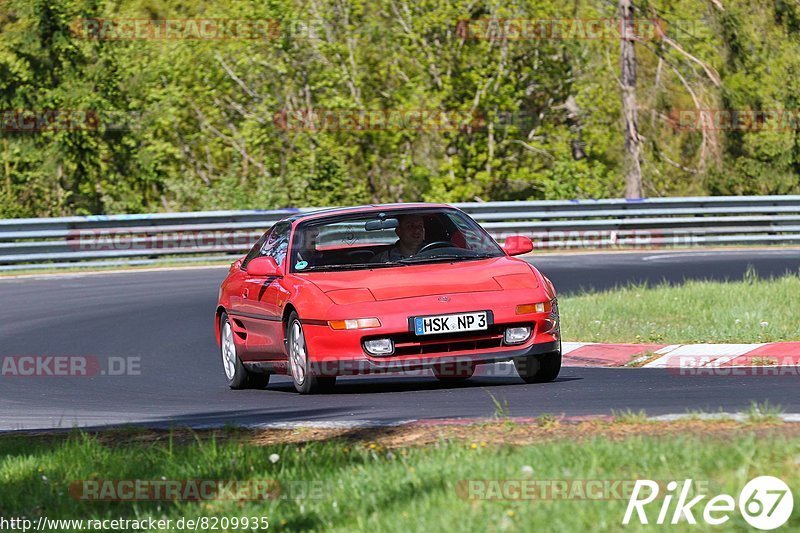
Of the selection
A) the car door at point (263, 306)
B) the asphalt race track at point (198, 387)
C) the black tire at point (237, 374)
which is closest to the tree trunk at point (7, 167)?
the asphalt race track at point (198, 387)

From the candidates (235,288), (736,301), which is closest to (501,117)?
(736,301)

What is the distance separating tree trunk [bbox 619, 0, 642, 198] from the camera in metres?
34.7

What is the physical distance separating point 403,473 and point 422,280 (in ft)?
14.4

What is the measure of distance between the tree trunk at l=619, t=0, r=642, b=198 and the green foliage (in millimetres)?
634

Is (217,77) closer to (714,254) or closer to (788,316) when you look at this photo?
(714,254)

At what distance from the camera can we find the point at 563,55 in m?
40.0

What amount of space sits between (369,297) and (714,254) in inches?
697

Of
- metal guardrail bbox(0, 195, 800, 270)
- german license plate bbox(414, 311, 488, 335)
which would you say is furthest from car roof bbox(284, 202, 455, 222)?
metal guardrail bbox(0, 195, 800, 270)

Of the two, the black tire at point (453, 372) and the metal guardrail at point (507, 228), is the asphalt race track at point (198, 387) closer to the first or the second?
the black tire at point (453, 372)

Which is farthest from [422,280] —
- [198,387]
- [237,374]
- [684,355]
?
[684,355]

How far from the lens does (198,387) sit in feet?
40.3

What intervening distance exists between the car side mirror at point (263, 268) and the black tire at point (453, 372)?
1.54 meters

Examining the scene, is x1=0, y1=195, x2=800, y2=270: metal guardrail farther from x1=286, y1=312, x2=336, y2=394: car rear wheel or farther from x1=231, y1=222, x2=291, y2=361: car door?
x1=286, y1=312, x2=336, y2=394: car rear wheel

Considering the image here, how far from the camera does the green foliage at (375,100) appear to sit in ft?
119
